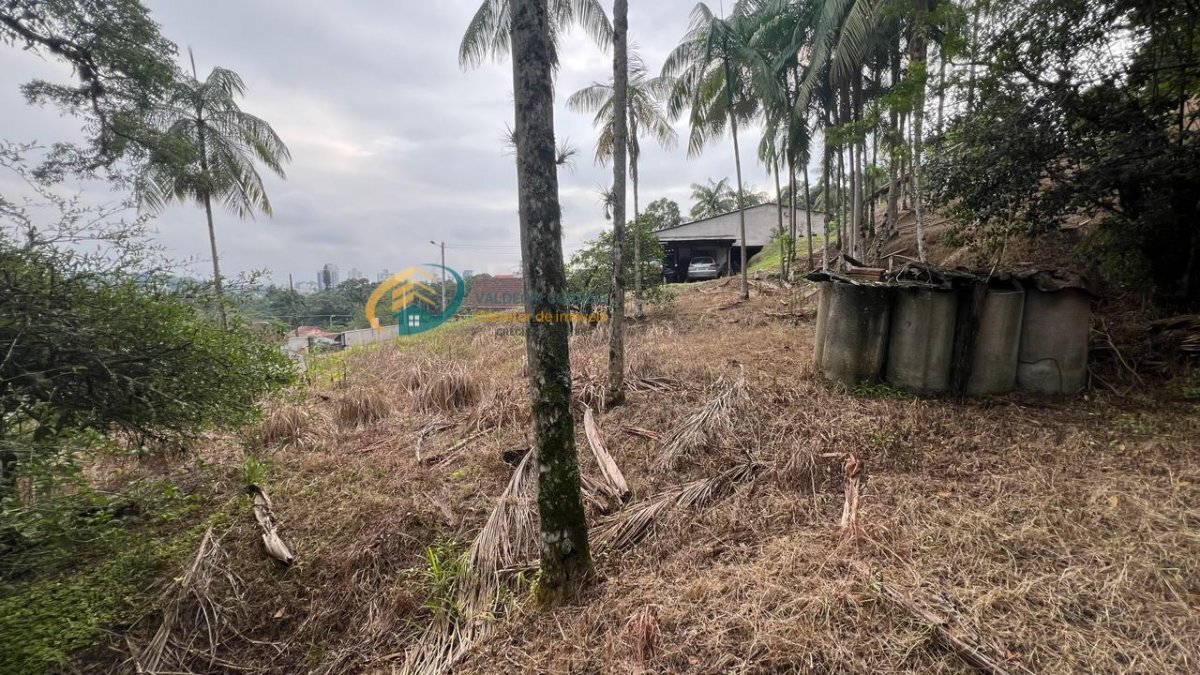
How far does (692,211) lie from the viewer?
35688 mm

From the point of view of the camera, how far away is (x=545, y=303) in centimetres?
248

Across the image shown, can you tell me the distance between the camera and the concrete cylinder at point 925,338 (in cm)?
463

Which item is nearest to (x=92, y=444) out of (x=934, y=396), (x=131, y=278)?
(x=131, y=278)

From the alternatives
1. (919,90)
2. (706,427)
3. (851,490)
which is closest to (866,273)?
(706,427)

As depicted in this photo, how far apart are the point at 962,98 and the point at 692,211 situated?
31.2 metres

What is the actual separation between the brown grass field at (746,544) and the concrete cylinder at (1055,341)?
0.79ft

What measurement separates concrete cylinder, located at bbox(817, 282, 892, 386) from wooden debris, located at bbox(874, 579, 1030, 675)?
10.6 feet

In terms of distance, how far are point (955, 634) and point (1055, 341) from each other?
13.1 feet

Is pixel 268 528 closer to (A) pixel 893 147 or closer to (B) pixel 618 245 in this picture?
(B) pixel 618 245

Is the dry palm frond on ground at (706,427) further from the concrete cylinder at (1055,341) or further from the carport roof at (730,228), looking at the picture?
the carport roof at (730,228)

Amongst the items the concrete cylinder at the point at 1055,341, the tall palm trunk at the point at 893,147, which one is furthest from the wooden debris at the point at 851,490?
the tall palm trunk at the point at 893,147

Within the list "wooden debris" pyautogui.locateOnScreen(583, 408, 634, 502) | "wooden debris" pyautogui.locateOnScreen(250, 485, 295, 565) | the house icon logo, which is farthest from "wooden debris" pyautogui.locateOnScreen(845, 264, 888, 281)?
the house icon logo

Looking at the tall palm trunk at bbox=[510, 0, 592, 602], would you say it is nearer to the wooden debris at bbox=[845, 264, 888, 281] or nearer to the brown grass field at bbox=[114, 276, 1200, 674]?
the brown grass field at bbox=[114, 276, 1200, 674]

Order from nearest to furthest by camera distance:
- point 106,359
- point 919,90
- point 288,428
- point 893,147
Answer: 1. point 106,359
2. point 288,428
3. point 919,90
4. point 893,147
